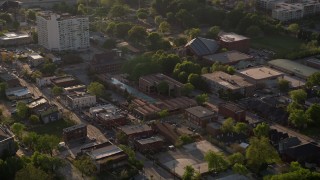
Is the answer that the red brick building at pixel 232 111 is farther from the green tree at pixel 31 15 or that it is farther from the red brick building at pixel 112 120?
the green tree at pixel 31 15

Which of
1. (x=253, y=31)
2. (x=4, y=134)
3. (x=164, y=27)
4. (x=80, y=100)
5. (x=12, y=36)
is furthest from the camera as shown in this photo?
(x=164, y=27)

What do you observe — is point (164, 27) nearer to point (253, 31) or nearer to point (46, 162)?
point (253, 31)

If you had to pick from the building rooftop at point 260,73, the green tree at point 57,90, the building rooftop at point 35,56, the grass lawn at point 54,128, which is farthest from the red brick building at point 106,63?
the building rooftop at point 260,73

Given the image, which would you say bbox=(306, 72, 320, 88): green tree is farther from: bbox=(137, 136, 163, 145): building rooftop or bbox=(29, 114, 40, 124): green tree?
bbox=(29, 114, 40, 124): green tree

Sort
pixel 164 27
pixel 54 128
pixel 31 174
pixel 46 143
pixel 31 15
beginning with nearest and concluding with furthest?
pixel 31 174 < pixel 46 143 < pixel 54 128 < pixel 164 27 < pixel 31 15

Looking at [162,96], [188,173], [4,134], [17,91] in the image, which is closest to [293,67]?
[162,96]

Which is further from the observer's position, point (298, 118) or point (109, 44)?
point (109, 44)

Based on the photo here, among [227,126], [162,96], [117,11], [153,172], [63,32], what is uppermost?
[117,11]
